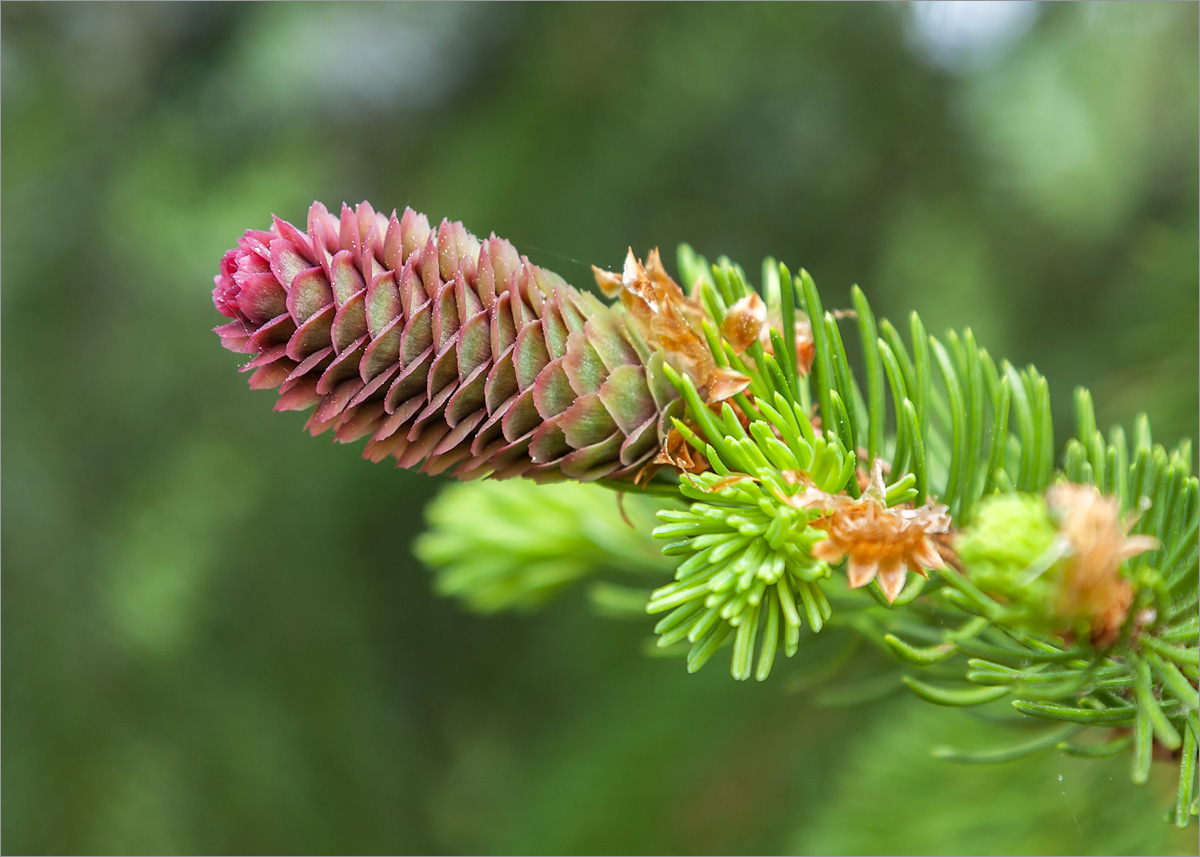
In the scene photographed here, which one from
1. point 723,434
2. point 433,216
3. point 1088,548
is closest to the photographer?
point 1088,548

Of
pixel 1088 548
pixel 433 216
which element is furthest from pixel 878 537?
pixel 433 216

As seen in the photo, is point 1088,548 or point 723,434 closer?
point 1088,548

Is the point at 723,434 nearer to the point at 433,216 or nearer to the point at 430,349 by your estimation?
the point at 430,349

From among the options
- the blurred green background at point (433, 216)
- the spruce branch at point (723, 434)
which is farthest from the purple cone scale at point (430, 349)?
the blurred green background at point (433, 216)

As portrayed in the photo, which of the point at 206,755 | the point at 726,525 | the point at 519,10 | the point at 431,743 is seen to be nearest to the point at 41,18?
the point at 519,10

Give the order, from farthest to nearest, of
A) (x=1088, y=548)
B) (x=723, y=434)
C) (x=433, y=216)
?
(x=433, y=216) → (x=723, y=434) → (x=1088, y=548)

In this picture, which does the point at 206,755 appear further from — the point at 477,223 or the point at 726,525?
the point at 726,525

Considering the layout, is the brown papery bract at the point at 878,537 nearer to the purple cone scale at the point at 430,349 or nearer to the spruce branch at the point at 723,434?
the spruce branch at the point at 723,434
